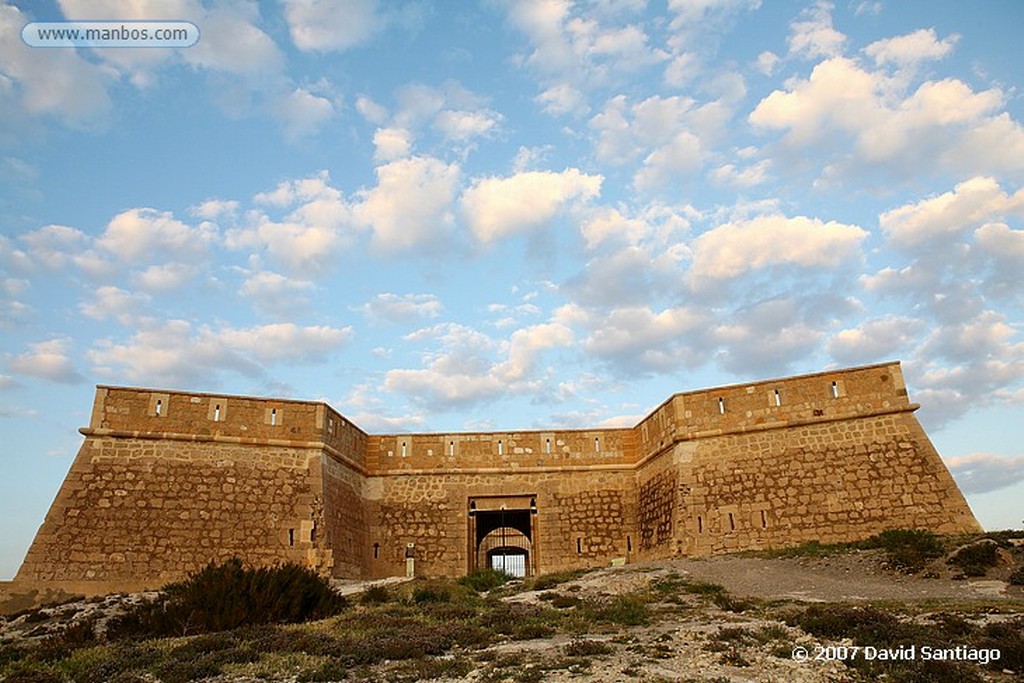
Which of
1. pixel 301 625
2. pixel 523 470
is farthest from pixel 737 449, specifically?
pixel 301 625

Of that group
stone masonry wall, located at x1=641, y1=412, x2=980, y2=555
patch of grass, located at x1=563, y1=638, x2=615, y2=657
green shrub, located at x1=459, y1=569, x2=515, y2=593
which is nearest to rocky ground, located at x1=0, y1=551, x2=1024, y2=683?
patch of grass, located at x1=563, y1=638, x2=615, y2=657

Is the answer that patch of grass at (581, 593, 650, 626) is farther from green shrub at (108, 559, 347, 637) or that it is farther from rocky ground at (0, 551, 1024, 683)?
green shrub at (108, 559, 347, 637)

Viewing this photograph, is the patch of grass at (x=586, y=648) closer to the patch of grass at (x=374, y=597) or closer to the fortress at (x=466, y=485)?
the patch of grass at (x=374, y=597)

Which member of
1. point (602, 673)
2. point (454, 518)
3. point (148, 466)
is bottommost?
point (602, 673)

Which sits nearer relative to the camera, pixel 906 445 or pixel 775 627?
pixel 775 627

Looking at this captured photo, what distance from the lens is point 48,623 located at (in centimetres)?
1393

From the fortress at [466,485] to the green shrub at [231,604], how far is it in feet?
20.1

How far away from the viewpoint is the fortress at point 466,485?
58.1 feet

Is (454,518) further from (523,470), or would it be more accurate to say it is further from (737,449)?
(737,449)

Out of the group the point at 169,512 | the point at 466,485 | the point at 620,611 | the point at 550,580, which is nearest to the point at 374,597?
the point at 550,580

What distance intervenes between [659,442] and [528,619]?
12.1 metres

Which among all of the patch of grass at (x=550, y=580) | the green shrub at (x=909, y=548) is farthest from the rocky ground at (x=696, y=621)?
the green shrub at (x=909, y=548)

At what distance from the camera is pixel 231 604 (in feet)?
36.8

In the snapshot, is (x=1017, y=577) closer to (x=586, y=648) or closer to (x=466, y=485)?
(x=586, y=648)
